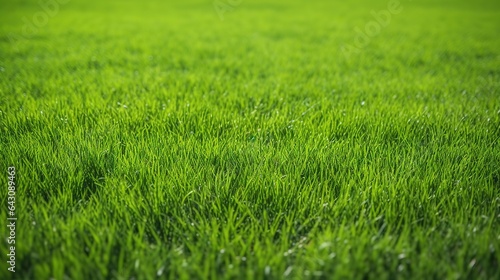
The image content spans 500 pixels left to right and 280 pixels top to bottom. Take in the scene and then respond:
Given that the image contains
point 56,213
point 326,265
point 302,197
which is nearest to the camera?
point 326,265

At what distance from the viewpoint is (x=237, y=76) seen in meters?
4.20

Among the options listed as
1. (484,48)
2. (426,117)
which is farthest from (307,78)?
(484,48)

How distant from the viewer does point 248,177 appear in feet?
5.62

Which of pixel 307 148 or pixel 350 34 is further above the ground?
pixel 350 34

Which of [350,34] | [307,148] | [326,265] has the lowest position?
[326,265]

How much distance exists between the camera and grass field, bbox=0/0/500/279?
1.23 meters

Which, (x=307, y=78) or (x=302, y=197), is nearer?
(x=302, y=197)

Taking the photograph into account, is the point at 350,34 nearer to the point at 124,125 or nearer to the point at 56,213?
the point at 124,125

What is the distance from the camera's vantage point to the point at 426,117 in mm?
2652

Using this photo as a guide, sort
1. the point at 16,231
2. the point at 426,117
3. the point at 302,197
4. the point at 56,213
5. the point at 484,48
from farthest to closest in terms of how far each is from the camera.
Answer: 1. the point at 484,48
2. the point at 426,117
3. the point at 302,197
4. the point at 56,213
5. the point at 16,231

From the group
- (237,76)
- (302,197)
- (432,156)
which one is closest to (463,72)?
(237,76)

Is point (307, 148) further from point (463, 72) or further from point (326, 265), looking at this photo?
point (463, 72)

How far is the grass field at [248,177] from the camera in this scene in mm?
1231

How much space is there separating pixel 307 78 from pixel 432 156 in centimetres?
242
